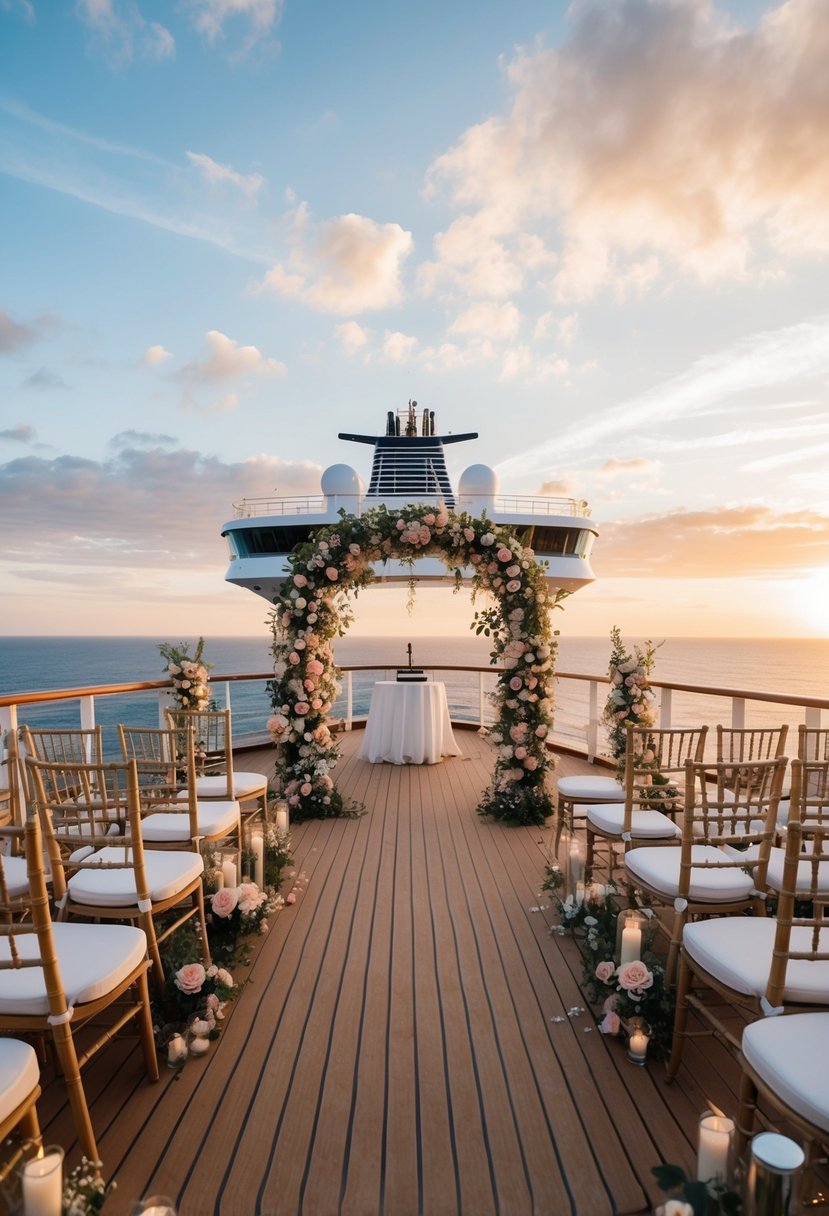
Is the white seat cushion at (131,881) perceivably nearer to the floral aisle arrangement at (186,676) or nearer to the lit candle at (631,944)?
the lit candle at (631,944)

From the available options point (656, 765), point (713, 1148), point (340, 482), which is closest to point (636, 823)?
point (656, 765)

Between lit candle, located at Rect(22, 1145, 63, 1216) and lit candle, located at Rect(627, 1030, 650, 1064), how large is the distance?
73.5 inches

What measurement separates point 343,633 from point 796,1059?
4745 millimetres

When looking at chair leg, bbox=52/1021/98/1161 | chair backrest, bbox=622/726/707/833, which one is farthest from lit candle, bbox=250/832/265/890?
→ chair backrest, bbox=622/726/707/833

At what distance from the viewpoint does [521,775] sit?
17.8 feet

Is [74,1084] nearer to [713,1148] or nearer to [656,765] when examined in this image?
[713,1148]

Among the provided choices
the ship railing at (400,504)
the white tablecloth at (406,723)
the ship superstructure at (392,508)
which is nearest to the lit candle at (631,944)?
the white tablecloth at (406,723)

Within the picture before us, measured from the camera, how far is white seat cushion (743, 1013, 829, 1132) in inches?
49.0

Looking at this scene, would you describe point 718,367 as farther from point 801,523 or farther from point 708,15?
point 801,523

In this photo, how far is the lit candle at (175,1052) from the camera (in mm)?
2170

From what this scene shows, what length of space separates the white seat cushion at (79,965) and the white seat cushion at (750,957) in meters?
1.74

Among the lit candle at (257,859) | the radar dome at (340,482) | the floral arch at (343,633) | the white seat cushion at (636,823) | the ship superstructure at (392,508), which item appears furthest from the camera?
the ship superstructure at (392,508)

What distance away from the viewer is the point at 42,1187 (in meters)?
1.08

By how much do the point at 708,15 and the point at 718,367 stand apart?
2.69 m
